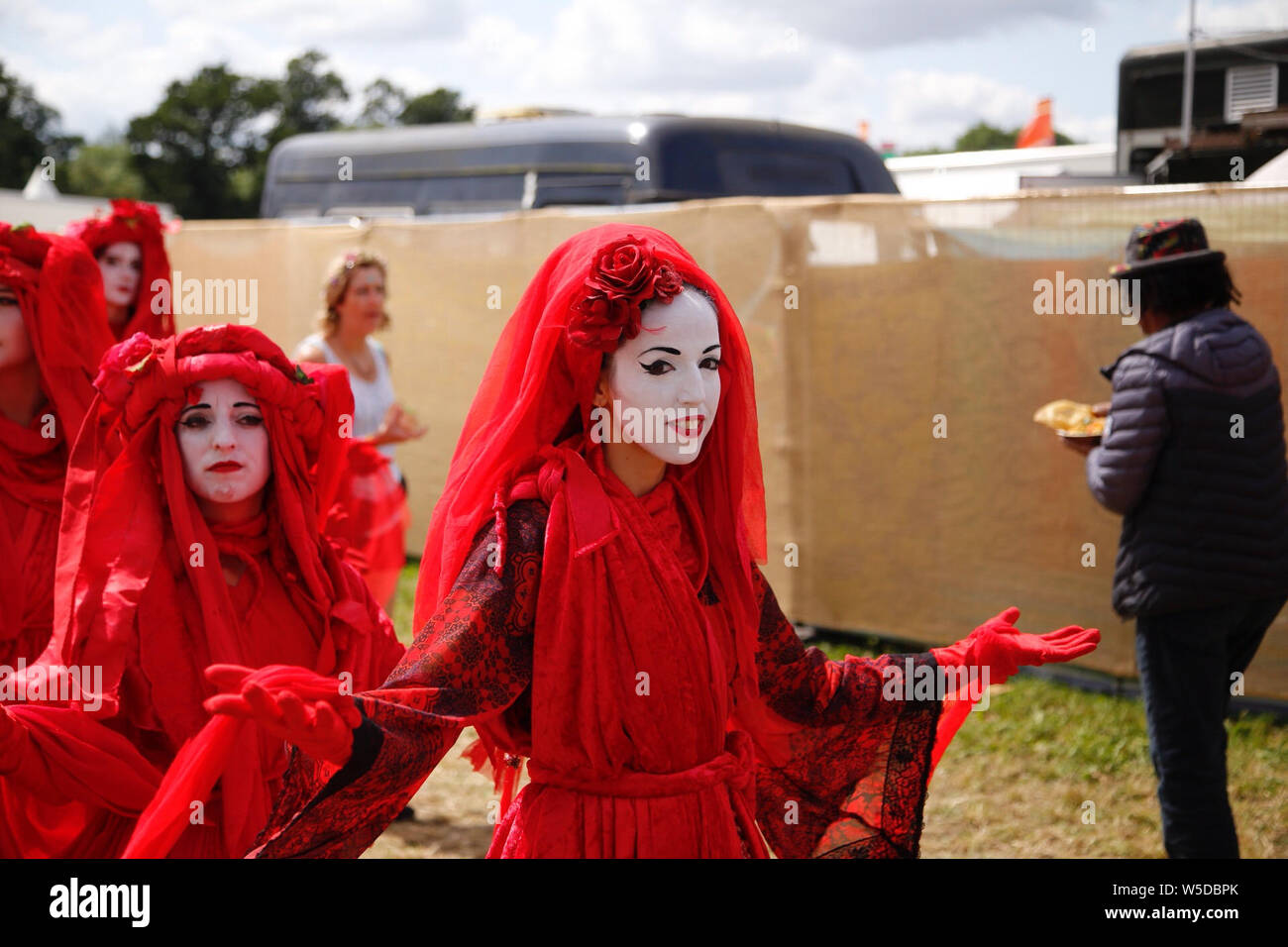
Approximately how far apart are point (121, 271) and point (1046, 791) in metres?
3.99

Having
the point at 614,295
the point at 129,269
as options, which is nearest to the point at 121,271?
the point at 129,269

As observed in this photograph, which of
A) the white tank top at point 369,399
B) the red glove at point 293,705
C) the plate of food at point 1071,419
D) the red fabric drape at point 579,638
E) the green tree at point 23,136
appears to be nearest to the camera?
the red glove at point 293,705

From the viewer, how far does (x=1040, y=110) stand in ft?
39.1

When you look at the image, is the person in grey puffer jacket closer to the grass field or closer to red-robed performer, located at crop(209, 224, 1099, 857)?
the grass field

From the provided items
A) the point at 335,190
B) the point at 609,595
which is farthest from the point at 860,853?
the point at 335,190

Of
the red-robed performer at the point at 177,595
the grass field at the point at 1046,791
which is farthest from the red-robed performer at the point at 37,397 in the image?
the grass field at the point at 1046,791

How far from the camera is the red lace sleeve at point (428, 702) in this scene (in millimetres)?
2016

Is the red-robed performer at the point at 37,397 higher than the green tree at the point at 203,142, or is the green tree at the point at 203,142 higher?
the green tree at the point at 203,142

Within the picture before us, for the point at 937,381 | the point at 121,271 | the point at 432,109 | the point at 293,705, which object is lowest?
the point at 293,705

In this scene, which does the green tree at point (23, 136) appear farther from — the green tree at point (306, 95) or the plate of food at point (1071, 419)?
the plate of food at point (1071, 419)

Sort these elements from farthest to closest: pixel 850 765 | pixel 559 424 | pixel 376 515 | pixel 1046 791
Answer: pixel 376 515
pixel 1046 791
pixel 850 765
pixel 559 424

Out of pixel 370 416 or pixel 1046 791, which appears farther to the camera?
pixel 370 416

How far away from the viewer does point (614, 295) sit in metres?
2.27

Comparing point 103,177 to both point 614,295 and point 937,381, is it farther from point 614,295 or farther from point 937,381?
point 614,295
